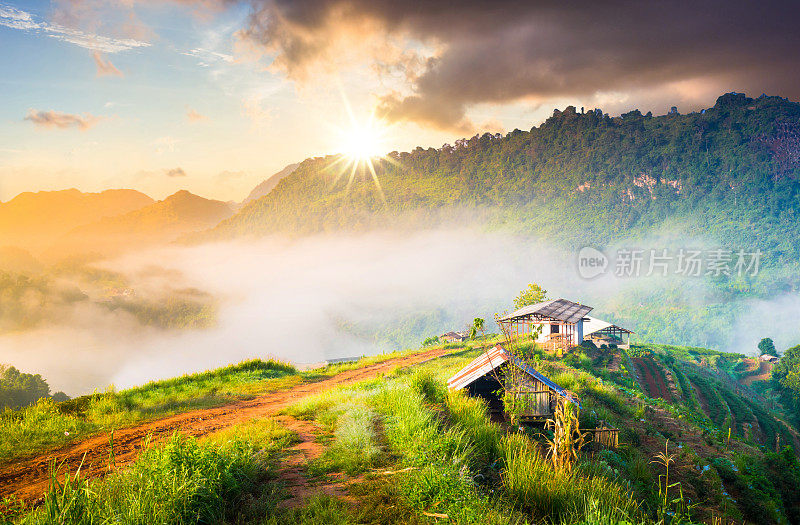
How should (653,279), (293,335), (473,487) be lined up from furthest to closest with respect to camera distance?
(293,335), (653,279), (473,487)

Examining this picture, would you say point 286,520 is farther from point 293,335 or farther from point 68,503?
point 293,335

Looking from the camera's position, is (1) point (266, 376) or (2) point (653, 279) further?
(2) point (653, 279)

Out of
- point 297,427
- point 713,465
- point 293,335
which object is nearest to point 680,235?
point 293,335

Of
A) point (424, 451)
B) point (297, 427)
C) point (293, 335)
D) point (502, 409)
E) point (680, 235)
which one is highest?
point (680, 235)

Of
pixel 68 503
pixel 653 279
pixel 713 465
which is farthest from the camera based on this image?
pixel 653 279

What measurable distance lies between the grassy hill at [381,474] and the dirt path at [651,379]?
57.5ft

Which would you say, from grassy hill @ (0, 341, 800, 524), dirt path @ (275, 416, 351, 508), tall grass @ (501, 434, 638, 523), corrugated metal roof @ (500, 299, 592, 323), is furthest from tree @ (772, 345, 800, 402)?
dirt path @ (275, 416, 351, 508)

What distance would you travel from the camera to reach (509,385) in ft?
45.9

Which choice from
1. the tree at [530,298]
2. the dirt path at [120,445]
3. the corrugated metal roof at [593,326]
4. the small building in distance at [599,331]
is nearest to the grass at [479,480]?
the dirt path at [120,445]

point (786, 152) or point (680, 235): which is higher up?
point (786, 152)

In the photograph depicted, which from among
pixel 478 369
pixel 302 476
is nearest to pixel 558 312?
pixel 478 369

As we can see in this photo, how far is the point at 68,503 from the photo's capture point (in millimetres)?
3863

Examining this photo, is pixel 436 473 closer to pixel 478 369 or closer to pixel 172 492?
pixel 172 492

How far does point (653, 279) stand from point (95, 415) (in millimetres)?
182118
